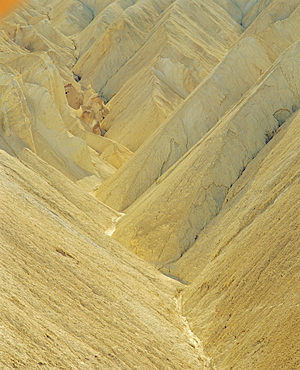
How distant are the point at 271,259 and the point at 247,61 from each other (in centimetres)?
1329

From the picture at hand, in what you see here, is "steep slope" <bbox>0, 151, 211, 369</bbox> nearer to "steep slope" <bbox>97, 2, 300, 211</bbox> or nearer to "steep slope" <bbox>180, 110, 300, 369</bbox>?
"steep slope" <bbox>180, 110, 300, 369</bbox>

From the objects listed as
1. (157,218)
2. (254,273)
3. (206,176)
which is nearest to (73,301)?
(254,273)

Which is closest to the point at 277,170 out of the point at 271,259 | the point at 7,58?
the point at 271,259

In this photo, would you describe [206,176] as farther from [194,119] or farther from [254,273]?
[254,273]

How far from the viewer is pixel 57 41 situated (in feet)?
130

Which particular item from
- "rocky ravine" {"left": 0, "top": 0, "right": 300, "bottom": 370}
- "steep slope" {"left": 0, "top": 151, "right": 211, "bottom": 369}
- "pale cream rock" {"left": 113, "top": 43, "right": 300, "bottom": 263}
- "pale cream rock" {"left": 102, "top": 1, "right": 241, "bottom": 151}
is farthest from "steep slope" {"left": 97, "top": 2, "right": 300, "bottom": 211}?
"steep slope" {"left": 0, "top": 151, "right": 211, "bottom": 369}

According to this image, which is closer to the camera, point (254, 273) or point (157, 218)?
point (254, 273)

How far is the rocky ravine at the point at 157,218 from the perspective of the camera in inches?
320

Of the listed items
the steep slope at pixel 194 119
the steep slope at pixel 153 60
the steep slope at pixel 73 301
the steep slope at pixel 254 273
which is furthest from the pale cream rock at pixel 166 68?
the steep slope at pixel 73 301

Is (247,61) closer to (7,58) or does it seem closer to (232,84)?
(232,84)

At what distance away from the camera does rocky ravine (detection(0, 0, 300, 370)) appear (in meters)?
8.14

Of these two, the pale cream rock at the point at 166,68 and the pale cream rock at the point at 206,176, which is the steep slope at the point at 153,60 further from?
the pale cream rock at the point at 206,176

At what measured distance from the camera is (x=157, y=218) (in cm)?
1498

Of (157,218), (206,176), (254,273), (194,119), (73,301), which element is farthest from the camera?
(194,119)
